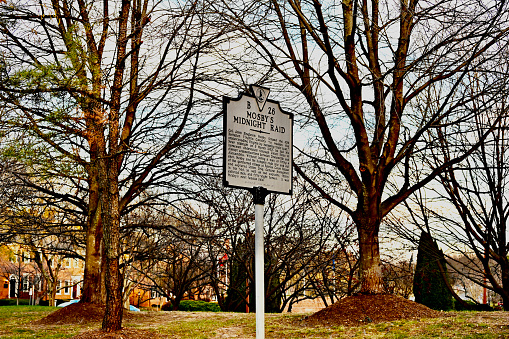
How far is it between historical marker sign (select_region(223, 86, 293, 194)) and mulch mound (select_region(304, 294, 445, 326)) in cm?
310

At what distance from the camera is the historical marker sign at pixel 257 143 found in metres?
6.68

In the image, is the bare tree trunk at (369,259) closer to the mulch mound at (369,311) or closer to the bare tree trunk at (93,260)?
the mulch mound at (369,311)

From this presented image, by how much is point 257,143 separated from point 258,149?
8 cm

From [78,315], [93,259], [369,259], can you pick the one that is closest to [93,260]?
[93,259]

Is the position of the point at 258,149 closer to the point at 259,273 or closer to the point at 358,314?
the point at 259,273

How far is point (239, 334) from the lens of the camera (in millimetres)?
8547

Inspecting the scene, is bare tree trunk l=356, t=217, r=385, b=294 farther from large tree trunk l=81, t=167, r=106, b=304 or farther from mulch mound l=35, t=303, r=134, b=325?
large tree trunk l=81, t=167, r=106, b=304

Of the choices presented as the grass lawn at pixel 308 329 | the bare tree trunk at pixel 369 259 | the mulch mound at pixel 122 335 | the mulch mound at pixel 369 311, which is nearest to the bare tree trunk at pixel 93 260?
the grass lawn at pixel 308 329

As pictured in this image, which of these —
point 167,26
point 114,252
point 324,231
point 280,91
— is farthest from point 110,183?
point 324,231

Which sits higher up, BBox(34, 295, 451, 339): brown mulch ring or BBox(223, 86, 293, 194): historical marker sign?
BBox(223, 86, 293, 194): historical marker sign

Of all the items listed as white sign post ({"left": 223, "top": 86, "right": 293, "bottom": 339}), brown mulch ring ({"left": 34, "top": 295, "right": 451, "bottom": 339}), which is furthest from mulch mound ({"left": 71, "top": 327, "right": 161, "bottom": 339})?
white sign post ({"left": 223, "top": 86, "right": 293, "bottom": 339})

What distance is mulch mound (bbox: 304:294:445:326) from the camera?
8.73m

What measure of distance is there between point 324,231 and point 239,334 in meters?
12.3

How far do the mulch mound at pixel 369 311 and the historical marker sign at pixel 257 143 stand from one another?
310cm
